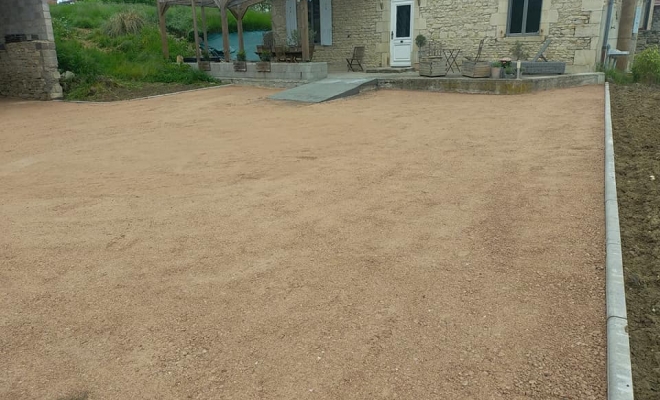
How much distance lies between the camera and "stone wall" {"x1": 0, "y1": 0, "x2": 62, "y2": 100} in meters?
12.6

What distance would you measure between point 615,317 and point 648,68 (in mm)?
11138

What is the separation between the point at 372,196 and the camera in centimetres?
434

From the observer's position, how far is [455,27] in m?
12.9

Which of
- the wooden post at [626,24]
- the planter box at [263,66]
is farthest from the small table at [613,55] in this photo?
the planter box at [263,66]

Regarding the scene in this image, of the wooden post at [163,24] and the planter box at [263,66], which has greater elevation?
the wooden post at [163,24]

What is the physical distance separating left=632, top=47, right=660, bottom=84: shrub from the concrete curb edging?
9263 mm

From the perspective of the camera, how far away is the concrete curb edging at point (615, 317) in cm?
194

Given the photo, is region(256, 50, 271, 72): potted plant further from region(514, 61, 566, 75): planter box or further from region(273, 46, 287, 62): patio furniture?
region(514, 61, 566, 75): planter box

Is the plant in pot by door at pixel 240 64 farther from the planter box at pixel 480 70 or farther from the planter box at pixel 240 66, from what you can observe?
the planter box at pixel 480 70

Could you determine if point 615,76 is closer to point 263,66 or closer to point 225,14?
point 263,66

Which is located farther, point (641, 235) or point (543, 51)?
point (543, 51)

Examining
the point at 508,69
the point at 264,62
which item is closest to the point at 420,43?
the point at 508,69

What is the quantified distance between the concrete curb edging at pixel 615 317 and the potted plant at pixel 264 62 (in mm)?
10457

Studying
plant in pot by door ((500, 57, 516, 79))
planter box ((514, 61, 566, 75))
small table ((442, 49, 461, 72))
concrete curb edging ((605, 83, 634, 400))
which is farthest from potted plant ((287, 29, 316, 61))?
concrete curb edging ((605, 83, 634, 400))
